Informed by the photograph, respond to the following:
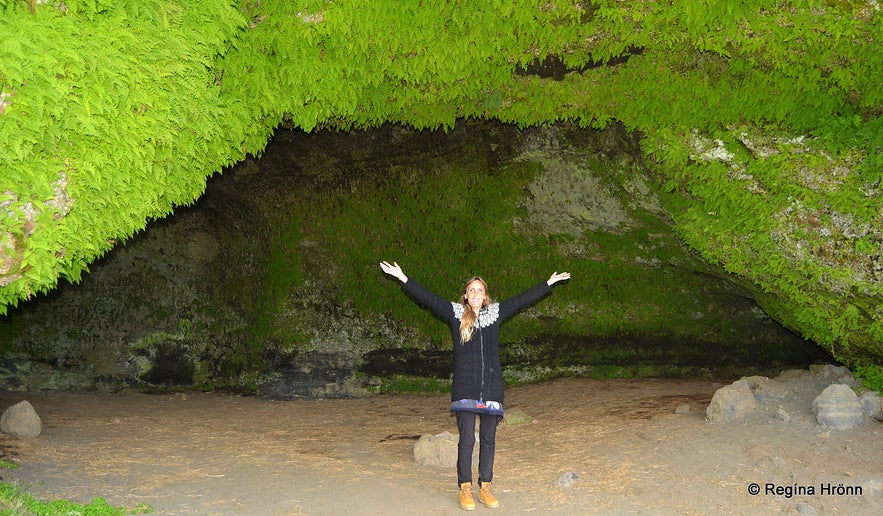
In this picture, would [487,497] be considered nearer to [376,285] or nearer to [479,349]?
[479,349]

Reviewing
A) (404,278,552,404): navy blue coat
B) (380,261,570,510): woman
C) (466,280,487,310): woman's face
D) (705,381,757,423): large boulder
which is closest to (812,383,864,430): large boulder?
(705,381,757,423): large boulder

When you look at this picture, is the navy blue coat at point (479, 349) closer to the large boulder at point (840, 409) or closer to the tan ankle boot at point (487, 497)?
the tan ankle boot at point (487, 497)

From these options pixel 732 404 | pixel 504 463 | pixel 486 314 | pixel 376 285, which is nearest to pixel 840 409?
pixel 732 404

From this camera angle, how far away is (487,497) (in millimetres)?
6051

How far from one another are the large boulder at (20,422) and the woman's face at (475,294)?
669cm

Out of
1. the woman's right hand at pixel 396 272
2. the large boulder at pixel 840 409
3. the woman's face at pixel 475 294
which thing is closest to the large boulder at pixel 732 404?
the large boulder at pixel 840 409

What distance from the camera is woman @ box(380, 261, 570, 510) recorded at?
5871 mm

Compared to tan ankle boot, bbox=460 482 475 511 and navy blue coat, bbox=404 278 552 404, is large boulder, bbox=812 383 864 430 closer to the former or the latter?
navy blue coat, bbox=404 278 552 404

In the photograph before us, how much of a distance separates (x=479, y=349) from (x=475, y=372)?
0.21m

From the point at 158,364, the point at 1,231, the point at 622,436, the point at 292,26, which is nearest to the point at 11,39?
the point at 1,231

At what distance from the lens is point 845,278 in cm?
782

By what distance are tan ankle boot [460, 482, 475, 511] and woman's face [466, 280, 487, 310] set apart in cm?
161

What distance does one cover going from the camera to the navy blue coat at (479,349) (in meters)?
5.87

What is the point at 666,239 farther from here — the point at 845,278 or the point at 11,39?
the point at 11,39
